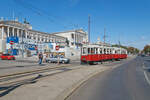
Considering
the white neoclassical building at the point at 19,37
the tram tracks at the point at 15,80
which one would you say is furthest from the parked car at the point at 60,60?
the white neoclassical building at the point at 19,37

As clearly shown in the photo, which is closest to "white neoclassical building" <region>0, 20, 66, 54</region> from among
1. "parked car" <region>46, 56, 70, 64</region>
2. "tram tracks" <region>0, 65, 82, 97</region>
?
"parked car" <region>46, 56, 70, 64</region>

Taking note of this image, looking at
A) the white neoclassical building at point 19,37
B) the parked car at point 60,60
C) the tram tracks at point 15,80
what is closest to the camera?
the tram tracks at point 15,80

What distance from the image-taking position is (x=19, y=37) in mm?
51531

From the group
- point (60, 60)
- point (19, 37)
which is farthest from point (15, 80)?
point (19, 37)

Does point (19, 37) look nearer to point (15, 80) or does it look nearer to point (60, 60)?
point (60, 60)

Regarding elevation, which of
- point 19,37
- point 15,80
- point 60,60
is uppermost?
point 19,37

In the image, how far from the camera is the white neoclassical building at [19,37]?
164 ft

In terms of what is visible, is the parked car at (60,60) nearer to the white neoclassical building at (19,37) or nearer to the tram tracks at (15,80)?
the tram tracks at (15,80)

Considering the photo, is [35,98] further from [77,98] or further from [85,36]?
[85,36]

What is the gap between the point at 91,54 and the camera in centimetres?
2089

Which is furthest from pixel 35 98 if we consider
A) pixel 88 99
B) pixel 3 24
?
pixel 3 24

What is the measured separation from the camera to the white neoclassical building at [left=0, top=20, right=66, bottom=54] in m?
49.9

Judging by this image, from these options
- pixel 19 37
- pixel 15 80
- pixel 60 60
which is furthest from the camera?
pixel 19 37

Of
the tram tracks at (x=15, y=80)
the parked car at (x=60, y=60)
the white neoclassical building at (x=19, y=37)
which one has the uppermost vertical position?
the white neoclassical building at (x=19, y=37)
